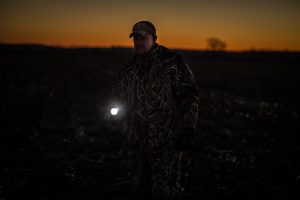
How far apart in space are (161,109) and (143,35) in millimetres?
728

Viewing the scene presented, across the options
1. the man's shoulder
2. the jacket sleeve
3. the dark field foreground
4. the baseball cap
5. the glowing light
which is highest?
the baseball cap

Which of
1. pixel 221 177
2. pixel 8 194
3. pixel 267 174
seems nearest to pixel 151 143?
pixel 8 194

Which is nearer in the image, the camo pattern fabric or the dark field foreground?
the camo pattern fabric

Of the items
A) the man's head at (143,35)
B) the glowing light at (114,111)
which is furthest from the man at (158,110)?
the glowing light at (114,111)

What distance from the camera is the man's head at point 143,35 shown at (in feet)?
11.7

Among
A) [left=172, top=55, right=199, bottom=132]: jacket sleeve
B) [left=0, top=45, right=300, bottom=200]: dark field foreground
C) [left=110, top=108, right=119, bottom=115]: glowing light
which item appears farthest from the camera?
[left=0, top=45, right=300, bottom=200]: dark field foreground

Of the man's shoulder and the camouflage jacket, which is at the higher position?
the man's shoulder

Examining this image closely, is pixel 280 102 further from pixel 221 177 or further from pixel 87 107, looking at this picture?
pixel 221 177

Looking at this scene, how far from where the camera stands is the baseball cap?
3555 millimetres

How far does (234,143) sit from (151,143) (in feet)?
20.6

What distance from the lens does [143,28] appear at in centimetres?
355

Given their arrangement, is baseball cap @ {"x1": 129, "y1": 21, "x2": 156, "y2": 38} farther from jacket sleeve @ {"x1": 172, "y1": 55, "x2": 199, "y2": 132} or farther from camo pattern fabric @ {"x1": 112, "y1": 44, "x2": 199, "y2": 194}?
jacket sleeve @ {"x1": 172, "y1": 55, "x2": 199, "y2": 132}

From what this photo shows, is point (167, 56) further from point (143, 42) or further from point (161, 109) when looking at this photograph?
point (161, 109)

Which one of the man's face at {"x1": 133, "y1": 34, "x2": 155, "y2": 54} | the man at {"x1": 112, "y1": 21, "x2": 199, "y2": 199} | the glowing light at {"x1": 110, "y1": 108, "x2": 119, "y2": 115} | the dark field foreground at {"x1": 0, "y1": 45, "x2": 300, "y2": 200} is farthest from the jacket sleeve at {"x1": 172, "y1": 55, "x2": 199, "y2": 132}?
the dark field foreground at {"x1": 0, "y1": 45, "x2": 300, "y2": 200}
